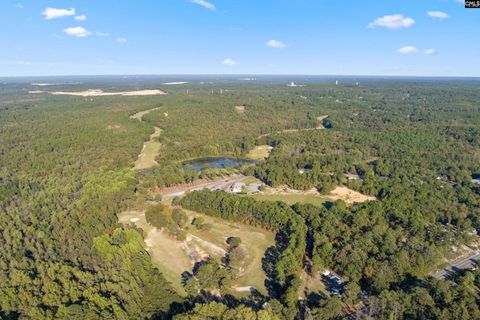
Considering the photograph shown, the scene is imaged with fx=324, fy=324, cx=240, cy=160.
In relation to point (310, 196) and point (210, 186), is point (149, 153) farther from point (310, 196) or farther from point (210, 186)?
point (310, 196)

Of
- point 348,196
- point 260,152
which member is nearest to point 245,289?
point 348,196

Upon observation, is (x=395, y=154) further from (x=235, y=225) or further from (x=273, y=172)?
(x=235, y=225)

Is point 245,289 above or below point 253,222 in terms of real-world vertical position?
below

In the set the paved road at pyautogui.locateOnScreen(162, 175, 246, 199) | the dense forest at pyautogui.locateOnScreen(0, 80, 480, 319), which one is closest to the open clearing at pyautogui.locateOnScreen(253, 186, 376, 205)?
the dense forest at pyautogui.locateOnScreen(0, 80, 480, 319)

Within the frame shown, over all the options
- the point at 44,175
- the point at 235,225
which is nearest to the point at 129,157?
the point at 44,175

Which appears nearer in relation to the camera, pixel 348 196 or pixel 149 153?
pixel 348 196

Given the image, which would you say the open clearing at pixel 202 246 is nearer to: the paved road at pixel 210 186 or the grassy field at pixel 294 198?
the paved road at pixel 210 186
